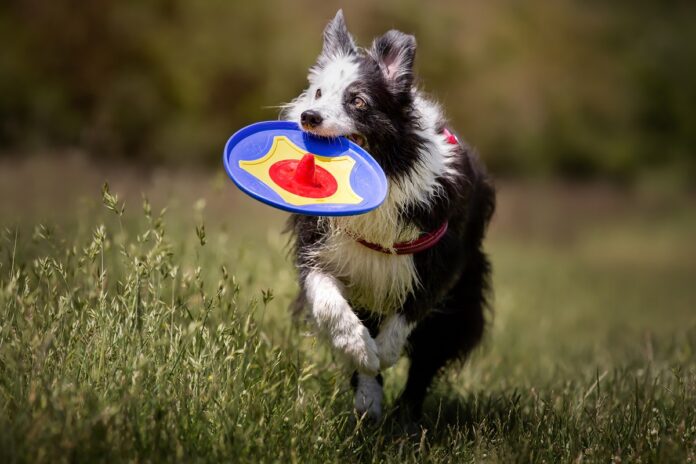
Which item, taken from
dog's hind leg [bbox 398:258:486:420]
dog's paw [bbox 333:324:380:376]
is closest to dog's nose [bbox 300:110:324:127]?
dog's paw [bbox 333:324:380:376]

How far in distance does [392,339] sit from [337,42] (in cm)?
152

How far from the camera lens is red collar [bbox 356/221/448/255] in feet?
12.9

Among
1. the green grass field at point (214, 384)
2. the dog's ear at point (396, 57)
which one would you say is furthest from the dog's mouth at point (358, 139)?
the green grass field at point (214, 384)

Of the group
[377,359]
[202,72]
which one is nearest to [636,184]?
[202,72]

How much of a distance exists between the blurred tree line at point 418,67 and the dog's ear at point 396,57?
27.9 feet

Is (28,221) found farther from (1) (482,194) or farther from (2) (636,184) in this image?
(2) (636,184)

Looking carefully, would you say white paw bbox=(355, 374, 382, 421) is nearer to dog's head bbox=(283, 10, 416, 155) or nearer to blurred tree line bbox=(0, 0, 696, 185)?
dog's head bbox=(283, 10, 416, 155)

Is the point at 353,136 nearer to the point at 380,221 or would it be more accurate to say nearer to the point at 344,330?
the point at 380,221

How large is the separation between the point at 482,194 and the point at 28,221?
11.0 ft

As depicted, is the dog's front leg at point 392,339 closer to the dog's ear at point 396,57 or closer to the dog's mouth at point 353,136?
the dog's mouth at point 353,136

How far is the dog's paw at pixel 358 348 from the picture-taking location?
363 cm

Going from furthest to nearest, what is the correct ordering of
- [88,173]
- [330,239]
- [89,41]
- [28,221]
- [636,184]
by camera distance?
1. [636,184]
2. [89,41]
3. [88,173]
4. [28,221]
5. [330,239]

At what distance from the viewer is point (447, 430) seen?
4020 millimetres

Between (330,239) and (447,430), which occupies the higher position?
(330,239)
